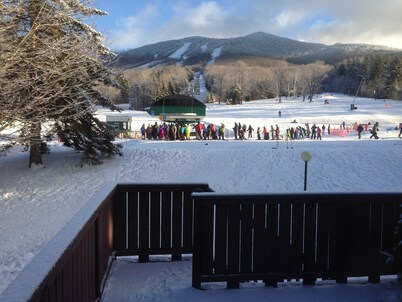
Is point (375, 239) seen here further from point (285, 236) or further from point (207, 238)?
point (207, 238)

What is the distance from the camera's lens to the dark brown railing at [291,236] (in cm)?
493

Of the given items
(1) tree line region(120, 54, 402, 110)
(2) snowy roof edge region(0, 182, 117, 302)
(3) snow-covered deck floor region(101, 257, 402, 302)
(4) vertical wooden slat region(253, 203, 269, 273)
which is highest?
(1) tree line region(120, 54, 402, 110)

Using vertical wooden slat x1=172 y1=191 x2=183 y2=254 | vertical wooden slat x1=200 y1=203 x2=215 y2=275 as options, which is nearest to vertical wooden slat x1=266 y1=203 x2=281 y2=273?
vertical wooden slat x1=200 y1=203 x2=215 y2=275

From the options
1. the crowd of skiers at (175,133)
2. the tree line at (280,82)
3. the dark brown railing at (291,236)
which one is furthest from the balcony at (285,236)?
the tree line at (280,82)

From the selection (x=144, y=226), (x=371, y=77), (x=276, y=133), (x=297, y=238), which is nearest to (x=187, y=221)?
(x=144, y=226)

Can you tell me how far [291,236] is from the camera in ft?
16.6

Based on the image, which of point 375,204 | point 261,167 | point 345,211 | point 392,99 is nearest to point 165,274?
point 345,211

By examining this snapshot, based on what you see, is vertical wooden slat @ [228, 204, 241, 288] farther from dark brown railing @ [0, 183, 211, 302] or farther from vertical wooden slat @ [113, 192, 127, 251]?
vertical wooden slat @ [113, 192, 127, 251]

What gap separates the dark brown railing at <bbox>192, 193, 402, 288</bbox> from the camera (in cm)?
493

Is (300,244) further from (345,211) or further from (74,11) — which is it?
(74,11)

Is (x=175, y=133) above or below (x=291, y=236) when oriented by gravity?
above

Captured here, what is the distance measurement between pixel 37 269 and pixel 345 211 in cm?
378

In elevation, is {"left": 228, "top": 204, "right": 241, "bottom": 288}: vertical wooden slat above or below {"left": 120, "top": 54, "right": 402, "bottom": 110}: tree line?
below

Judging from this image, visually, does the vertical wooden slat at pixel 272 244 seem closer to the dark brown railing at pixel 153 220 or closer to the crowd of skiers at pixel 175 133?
the dark brown railing at pixel 153 220
